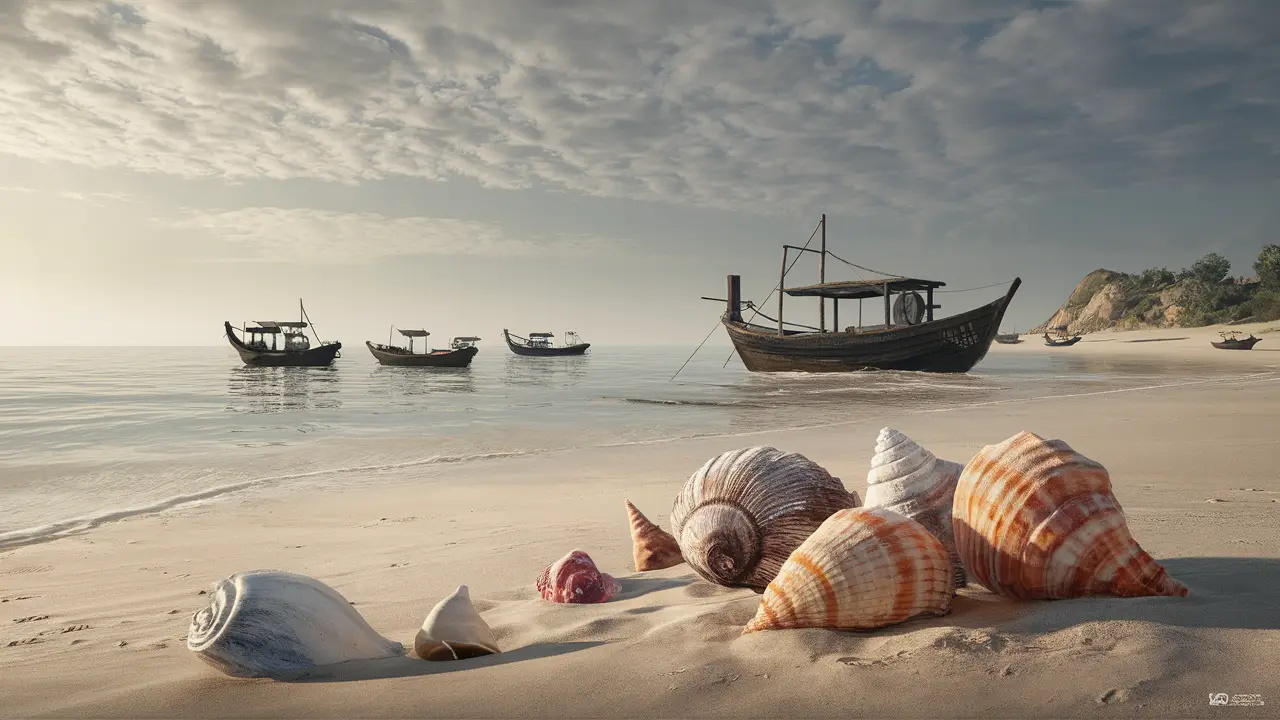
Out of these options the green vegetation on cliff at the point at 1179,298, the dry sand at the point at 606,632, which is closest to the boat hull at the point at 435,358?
the dry sand at the point at 606,632

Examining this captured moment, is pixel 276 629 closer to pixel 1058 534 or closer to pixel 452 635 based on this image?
pixel 452 635

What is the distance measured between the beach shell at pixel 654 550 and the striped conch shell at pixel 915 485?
1.46 meters

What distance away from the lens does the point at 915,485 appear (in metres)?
3.20

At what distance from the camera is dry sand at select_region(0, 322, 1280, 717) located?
6.51 feet

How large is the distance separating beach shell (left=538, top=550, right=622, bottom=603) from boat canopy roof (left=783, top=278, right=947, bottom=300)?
3566cm

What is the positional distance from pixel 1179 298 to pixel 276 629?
120038 mm

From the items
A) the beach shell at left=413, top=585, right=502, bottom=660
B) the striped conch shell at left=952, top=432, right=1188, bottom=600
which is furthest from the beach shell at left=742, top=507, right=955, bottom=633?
the beach shell at left=413, top=585, right=502, bottom=660

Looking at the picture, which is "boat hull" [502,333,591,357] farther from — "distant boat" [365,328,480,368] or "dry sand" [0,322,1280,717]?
"dry sand" [0,322,1280,717]

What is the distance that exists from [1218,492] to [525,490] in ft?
22.2

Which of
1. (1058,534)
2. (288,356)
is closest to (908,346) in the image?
(1058,534)

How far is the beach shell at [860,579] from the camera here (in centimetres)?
241

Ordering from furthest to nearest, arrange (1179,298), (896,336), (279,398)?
(1179,298) < (896,336) < (279,398)

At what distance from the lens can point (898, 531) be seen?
2.50 meters

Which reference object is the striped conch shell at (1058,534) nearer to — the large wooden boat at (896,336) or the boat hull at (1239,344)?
the large wooden boat at (896,336)
